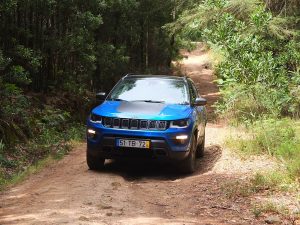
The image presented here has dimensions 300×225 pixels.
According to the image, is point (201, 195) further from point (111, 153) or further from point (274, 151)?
point (274, 151)

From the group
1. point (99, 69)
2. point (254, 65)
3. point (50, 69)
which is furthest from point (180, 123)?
point (99, 69)

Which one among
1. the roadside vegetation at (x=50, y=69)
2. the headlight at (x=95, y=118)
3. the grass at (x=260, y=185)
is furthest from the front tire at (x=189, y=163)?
the roadside vegetation at (x=50, y=69)

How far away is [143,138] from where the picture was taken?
827cm

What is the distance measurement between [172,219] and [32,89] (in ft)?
36.4

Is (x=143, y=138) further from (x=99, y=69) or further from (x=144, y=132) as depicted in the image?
(x=99, y=69)

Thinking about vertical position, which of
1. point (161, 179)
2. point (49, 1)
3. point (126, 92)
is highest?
point (49, 1)

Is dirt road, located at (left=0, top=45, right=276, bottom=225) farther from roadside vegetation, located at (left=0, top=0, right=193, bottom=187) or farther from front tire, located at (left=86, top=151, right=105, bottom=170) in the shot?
roadside vegetation, located at (left=0, top=0, right=193, bottom=187)

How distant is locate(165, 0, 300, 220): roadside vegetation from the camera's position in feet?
26.1

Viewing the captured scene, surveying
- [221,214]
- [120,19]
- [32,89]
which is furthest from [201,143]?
[120,19]

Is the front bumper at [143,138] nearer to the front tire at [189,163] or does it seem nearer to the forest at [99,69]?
the front tire at [189,163]

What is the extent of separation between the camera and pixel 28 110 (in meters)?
13.8

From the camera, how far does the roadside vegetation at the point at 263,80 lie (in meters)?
7.94

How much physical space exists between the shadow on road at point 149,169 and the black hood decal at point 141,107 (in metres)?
0.91

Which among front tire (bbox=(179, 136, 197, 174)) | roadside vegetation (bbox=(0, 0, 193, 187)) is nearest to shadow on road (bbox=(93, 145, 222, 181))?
front tire (bbox=(179, 136, 197, 174))
